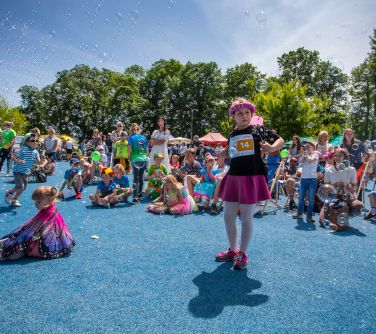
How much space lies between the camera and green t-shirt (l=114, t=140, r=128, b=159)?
907cm

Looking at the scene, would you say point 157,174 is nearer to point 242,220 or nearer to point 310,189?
point 310,189

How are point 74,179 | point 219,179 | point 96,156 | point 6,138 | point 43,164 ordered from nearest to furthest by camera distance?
point 219,179 < point 74,179 < point 6,138 < point 96,156 < point 43,164

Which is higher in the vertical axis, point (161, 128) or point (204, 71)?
point (204, 71)

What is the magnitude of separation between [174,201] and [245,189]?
3.61m

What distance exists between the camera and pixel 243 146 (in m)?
3.34

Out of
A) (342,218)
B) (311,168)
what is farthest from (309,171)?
(342,218)

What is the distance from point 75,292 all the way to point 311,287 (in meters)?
2.42

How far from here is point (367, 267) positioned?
11.9 ft

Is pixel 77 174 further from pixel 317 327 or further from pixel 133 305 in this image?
pixel 317 327

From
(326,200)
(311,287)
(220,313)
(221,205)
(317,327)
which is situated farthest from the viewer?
(221,205)

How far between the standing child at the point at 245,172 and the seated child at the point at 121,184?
15.9 feet

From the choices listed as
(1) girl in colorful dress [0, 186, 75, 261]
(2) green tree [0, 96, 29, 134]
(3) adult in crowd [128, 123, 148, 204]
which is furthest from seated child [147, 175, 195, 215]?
(2) green tree [0, 96, 29, 134]

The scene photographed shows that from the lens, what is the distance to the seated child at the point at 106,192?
23.7ft

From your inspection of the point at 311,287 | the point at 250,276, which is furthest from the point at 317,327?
the point at 250,276
